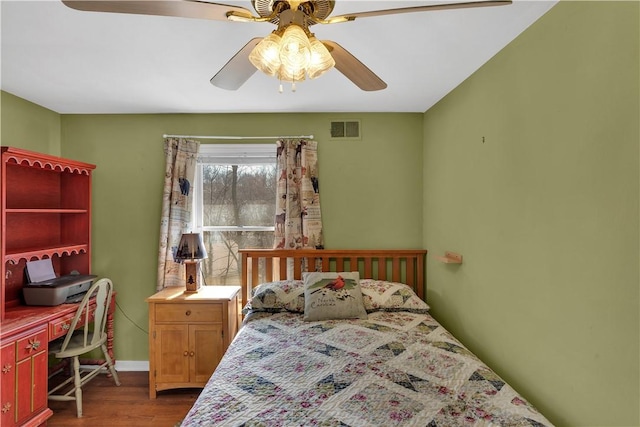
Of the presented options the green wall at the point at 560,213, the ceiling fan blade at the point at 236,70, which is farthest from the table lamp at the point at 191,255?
the green wall at the point at 560,213

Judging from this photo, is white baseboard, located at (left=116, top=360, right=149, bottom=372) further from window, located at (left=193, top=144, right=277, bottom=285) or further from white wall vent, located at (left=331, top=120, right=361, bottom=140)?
white wall vent, located at (left=331, top=120, right=361, bottom=140)

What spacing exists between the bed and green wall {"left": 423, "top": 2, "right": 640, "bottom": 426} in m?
0.23

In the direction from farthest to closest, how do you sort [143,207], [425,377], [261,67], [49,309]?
[143,207]
[49,309]
[425,377]
[261,67]

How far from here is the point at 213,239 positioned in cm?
311

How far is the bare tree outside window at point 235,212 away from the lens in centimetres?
309

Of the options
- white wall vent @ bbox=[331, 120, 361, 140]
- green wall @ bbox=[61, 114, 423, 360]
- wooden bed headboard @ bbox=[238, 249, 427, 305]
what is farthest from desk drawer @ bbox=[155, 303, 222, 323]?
white wall vent @ bbox=[331, 120, 361, 140]

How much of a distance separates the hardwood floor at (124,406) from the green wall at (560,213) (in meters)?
2.30

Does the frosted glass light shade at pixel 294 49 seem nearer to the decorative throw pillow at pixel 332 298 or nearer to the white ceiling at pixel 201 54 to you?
the white ceiling at pixel 201 54

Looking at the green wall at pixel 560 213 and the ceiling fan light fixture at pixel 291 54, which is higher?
the ceiling fan light fixture at pixel 291 54

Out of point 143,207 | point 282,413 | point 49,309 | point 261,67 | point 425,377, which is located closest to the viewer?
point 261,67

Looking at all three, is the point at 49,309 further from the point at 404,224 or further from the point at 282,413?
the point at 404,224

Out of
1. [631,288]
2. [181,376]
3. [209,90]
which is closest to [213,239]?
[181,376]

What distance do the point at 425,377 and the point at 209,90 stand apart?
8.08 feet

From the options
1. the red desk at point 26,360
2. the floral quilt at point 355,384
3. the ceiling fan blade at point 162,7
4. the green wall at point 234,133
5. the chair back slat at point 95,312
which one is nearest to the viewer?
the ceiling fan blade at point 162,7
